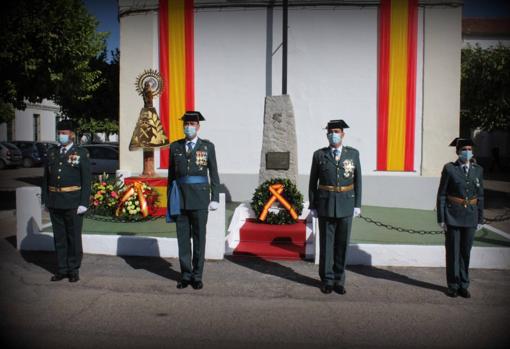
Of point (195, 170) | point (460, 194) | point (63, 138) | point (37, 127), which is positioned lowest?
point (460, 194)

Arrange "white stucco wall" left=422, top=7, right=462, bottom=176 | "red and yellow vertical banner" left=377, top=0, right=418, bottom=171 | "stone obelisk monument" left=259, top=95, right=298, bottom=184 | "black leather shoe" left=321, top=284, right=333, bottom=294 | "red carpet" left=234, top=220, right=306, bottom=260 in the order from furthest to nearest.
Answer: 1. "red and yellow vertical banner" left=377, top=0, right=418, bottom=171
2. "white stucco wall" left=422, top=7, right=462, bottom=176
3. "stone obelisk monument" left=259, top=95, right=298, bottom=184
4. "red carpet" left=234, top=220, right=306, bottom=260
5. "black leather shoe" left=321, top=284, right=333, bottom=294

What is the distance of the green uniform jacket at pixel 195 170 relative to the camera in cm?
559

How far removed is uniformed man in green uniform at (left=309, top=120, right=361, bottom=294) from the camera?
550 centimetres

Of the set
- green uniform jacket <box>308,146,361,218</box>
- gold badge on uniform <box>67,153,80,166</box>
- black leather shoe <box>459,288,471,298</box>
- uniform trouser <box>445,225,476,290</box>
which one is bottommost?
black leather shoe <box>459,288,471,298</box>

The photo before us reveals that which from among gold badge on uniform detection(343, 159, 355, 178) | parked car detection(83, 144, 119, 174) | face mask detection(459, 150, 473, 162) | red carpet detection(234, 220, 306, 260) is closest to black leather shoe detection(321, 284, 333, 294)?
gold badge on uniform detection(343, 159, 355, 178)

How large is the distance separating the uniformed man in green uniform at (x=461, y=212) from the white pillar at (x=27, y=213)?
5.92 meters

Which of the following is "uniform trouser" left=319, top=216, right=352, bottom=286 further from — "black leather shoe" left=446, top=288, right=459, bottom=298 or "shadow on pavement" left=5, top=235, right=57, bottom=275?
"shadow on pavement" left=5, top=235, right=57, bottom=275

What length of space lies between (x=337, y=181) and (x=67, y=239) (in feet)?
11.3

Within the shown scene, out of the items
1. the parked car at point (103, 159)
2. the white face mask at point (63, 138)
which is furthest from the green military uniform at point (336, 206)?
the parked car at point (103, 159)

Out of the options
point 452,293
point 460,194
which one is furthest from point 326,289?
point 460,194

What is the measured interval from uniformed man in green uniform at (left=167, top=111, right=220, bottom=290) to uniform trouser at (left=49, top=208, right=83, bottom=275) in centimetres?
124

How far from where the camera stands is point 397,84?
480 inches

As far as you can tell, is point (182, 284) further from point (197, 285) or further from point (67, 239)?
point (67, 239)

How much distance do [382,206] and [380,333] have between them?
8.23 m
